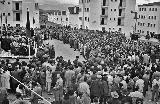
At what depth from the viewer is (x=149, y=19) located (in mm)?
63906

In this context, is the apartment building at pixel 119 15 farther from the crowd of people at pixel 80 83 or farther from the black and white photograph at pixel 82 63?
the crowd of people at pixel 80 83

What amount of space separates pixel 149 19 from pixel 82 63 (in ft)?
166

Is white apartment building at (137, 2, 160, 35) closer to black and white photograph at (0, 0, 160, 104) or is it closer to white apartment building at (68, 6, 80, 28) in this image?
black and white photograph at (0, 0, 160, 104)

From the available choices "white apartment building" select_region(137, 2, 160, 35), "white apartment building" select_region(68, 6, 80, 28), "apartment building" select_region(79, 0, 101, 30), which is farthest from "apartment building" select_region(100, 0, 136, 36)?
"white apartment building" select_region(68, 6, 80, 28)

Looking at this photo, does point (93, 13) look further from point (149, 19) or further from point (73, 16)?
point (73, 16)

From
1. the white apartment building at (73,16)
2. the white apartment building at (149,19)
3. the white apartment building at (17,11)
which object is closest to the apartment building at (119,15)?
the white apartment building at (149,19)

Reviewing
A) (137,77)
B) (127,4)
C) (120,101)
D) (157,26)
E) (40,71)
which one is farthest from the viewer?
(157,26)

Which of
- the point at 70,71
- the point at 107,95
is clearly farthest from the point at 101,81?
the point at 70,71

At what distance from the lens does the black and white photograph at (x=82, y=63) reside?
11.3 meters

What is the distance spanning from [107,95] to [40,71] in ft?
12.8

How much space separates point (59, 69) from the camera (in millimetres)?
14289

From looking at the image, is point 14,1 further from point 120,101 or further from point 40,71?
point 120,101

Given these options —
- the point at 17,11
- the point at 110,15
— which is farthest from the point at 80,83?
the point at 17,11

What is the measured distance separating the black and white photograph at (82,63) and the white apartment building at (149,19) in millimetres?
1438
